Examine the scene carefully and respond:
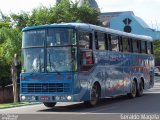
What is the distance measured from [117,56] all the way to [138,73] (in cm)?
392

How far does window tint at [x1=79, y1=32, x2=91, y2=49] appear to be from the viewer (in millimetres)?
18453

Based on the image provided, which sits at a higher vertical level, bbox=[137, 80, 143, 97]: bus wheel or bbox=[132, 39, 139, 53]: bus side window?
bbox=[132, 39, 139, 53]: bus side window

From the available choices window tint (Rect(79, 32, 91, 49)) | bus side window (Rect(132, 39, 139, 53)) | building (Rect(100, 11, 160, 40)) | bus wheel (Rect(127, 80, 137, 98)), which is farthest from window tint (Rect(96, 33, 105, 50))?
building (Rect(100, 11, 160, 40))

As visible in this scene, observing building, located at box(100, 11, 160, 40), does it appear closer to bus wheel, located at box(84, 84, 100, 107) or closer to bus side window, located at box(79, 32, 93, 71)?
bus wheel, located at box(84, 84, 100, 107)

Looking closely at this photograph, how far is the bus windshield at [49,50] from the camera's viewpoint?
59.0 feet

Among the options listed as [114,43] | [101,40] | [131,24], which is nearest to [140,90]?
[114,43]

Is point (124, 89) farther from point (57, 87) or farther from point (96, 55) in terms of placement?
point (57, 87)

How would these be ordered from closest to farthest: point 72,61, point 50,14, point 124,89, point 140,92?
point 72,61
point 124,89
point 140,92
point 50,14

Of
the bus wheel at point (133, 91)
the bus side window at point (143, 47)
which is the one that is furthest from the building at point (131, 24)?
the bus wheel at point (133, 91)

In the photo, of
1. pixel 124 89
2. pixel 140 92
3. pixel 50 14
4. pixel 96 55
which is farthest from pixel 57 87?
pixel 50 14

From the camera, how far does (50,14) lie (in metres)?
37.0

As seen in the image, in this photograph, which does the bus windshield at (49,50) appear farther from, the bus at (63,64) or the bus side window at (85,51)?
the bus side window at (85,51)

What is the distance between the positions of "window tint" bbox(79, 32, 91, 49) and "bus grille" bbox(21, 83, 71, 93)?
5.53ft

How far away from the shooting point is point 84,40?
1880cm
